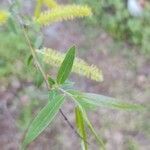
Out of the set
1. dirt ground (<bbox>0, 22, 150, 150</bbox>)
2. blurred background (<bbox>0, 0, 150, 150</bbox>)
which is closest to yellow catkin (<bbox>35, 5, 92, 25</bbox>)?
blurred background (<bbox>0, 0, 150, 150</bbox>)

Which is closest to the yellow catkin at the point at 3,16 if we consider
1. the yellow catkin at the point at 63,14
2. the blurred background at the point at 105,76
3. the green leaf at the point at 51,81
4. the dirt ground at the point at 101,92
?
the yellow catkin at the point at 63,14

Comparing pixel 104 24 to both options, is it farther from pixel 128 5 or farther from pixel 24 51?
pixel 24 51

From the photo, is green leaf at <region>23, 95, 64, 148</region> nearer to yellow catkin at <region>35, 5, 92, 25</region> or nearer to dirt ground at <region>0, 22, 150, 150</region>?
yellow catkin at <region>35, 5, 92, 25</region>

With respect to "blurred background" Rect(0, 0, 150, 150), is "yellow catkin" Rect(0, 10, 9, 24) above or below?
above

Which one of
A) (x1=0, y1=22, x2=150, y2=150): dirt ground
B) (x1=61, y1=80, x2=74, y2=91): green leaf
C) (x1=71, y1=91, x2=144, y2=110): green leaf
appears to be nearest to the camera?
(x1=71, y1=91, x2=144, y2=110): green leaf

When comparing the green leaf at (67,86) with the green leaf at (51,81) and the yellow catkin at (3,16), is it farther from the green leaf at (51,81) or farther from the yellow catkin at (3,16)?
the yellow catkin at (3,16)
